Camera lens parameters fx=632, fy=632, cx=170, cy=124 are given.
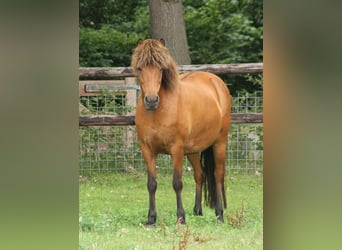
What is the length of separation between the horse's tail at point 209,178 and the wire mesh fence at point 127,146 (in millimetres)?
1256

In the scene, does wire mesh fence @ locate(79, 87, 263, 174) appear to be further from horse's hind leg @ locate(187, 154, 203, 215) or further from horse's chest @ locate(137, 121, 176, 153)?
horse's chest @ locate(137, 121, 176, 153)

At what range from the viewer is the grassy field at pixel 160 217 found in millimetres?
3713

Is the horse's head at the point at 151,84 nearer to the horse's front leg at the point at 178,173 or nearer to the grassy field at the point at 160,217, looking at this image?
the horse's front leg at the point at 178,173

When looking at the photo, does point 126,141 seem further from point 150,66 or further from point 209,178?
point 150,66

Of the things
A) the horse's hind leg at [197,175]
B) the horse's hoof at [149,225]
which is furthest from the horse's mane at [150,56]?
the horse's hoof at [149,225]

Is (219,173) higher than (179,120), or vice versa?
(179,120)

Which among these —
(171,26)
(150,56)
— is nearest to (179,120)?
(150,56)

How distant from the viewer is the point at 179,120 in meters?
4.43

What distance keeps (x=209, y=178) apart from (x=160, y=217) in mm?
509

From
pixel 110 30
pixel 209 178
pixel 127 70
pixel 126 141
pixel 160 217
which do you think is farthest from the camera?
pixel 110 30
